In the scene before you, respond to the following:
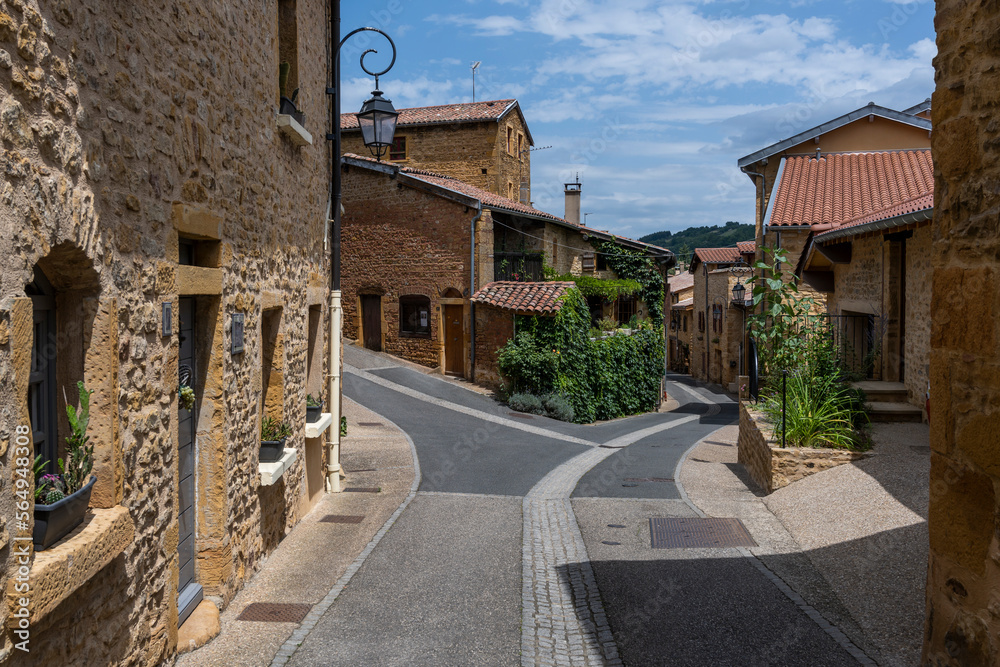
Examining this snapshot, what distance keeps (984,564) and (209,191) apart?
4762mm

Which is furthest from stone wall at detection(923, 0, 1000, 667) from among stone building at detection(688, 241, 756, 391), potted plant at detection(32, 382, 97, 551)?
stone building at detection(688, 241, 756, 391)

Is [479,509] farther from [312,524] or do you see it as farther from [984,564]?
[984,564]

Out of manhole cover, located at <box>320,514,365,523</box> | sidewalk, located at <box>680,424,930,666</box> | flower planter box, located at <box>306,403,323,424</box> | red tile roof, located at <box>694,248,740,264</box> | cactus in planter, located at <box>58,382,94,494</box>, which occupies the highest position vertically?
red tile roof, located at <box>694,248,740,264</box>

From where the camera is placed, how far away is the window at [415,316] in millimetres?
22859

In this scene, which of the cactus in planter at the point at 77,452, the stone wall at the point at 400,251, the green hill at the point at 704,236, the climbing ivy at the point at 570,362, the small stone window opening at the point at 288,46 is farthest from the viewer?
the green hill at the point at 704,236

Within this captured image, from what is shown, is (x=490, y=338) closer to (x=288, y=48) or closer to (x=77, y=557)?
(x=288, y=48)

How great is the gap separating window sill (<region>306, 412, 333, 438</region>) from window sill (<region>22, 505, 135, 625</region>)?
4.50 meters

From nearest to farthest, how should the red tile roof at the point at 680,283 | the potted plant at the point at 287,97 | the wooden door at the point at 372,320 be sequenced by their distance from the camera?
the potted plant at the point at 287,97, the wooden door at the point at 372,320, the red tile roof at the point at 680,283

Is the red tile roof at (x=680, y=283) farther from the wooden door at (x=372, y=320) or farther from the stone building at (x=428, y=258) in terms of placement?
the wooden door at (x=372, y=320)

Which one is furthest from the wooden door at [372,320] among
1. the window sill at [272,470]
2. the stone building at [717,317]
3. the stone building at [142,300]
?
the window sill at [272,470]

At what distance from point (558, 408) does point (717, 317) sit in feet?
59.6

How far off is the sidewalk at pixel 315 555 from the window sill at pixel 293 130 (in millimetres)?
3794

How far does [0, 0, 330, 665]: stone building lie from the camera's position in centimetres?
283

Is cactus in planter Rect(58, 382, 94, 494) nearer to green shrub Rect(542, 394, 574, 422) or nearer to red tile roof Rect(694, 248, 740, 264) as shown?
green shrub Rect(542, 394, 574, 422)
